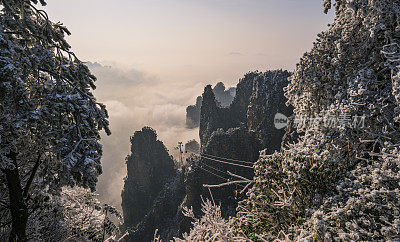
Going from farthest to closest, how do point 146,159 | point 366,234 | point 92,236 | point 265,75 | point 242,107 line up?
point 242,107
point 146,159
point 265,75
point 92,236
point 366,234

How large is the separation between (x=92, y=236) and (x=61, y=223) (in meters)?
1.09

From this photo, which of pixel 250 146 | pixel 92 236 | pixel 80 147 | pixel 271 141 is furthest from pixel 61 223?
pixel 271 141

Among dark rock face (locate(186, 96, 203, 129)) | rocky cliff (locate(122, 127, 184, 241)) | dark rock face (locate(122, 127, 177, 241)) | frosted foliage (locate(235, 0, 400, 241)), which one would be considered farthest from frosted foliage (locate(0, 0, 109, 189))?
dark rock face (locate(186, 96, 203, 129))

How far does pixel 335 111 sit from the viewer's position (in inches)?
230

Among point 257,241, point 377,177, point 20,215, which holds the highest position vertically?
point 377,177

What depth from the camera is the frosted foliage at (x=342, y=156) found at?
3.75 metres

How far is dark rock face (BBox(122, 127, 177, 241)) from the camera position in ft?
171

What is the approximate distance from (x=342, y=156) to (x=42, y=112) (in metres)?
7.04

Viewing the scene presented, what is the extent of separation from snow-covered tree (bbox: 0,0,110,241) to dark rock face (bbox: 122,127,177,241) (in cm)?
5007

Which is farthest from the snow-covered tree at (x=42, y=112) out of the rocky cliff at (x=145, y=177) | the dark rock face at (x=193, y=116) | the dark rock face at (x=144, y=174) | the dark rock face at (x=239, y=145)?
the dark rock face at (x=193, y=116)

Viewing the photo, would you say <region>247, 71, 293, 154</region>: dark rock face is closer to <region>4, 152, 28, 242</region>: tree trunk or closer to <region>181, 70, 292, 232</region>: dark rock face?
<region>181, 70, 292, 232</region>: dark rock face

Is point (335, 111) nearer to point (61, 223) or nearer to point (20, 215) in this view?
point (20, 215)

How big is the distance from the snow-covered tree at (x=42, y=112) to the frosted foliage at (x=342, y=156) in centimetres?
410

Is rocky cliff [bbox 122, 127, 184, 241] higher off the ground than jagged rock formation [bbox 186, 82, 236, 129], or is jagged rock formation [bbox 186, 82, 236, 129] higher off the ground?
jagged rock formation [bbox 186, 82, 236, 129]
